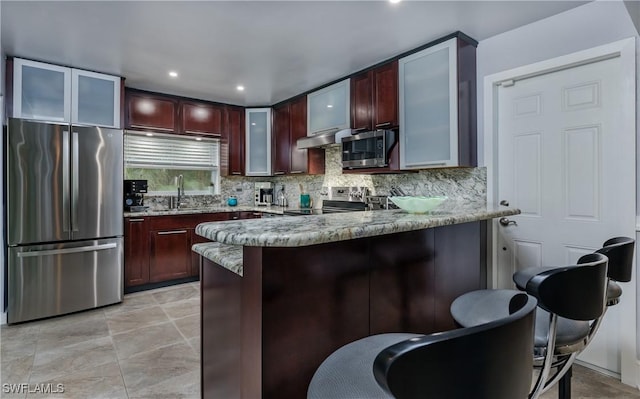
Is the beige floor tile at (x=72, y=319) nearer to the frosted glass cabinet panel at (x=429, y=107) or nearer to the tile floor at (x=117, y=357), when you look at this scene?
the tile floor at (x=117, y=357)

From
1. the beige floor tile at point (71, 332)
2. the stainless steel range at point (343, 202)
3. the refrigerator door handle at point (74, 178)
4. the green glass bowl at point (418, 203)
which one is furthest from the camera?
the stainless steel range at point (343, 202)

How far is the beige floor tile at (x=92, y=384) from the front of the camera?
1.88 m

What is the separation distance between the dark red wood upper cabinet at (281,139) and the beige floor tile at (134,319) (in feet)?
7.90

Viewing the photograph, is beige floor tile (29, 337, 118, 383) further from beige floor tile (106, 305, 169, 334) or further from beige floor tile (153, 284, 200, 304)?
beige floor tile (153, 284, 200, 304)

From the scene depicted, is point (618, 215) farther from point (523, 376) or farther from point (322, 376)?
point (322, 376)

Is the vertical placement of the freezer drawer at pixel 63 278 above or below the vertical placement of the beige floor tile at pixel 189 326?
above

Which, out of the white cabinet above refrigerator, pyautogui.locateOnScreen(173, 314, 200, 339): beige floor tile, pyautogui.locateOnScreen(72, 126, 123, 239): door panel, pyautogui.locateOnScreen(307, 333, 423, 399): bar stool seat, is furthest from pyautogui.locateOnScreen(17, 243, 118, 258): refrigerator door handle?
pyautogui.locateOnScreen(307, 333, 423, 399): bar stool seat

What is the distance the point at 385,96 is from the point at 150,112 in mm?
2934

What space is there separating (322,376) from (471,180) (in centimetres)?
238

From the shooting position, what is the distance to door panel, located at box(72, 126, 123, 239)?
124 inches

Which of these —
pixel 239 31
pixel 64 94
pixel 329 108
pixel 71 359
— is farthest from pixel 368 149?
pixel 64 94

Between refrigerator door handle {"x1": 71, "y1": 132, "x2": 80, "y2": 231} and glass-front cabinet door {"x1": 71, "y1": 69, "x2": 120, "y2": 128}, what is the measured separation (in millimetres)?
292

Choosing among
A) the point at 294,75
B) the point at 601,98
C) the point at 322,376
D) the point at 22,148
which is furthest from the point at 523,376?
the point at 22,148

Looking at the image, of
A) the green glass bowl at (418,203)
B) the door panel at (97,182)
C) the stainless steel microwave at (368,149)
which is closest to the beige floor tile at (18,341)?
the door panel at (97,182)
